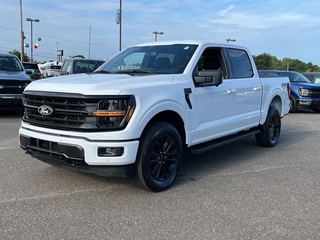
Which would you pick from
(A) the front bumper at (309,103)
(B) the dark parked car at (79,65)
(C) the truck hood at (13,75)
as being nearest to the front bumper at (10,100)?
(C) the truck hood at (13,75)

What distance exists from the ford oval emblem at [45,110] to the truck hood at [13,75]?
6386mm

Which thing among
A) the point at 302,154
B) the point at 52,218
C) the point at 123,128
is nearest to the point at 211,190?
the point at 123,128

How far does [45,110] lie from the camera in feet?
13.5

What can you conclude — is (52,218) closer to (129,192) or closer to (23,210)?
(23,210)

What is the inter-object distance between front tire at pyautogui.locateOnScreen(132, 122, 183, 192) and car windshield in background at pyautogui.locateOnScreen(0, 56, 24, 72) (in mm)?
7961

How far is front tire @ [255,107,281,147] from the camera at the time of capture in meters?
7.04

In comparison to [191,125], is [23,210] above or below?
below

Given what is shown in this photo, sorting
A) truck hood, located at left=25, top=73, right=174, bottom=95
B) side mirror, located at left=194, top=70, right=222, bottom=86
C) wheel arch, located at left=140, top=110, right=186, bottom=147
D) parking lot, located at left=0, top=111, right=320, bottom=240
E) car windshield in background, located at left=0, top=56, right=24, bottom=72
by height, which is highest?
car windshield in background, located at left=0, top=56, right=24, bottom=72

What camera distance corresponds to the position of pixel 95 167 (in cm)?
395

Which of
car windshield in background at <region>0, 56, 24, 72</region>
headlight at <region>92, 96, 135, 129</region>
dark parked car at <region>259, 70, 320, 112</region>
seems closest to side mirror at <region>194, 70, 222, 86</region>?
headlight at <region>92, 96, 135, 129</region>

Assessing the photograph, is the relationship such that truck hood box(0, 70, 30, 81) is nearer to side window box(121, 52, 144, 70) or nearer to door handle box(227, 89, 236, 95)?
side window box(121, 52, 144, 70)

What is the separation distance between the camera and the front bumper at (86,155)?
3854 mm

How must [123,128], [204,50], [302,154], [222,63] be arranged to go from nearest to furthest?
1. [123,128]
2. [204,50]
3. [222,63]
4. [302,154]

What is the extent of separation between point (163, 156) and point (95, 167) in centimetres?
91
